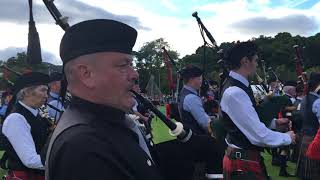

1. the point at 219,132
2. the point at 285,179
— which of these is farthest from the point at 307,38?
the point at 219,132

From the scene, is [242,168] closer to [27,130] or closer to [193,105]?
[27,130]

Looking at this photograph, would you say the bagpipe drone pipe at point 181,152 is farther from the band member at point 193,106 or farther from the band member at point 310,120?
the band member at point 310,120

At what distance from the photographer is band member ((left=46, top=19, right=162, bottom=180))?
1.66 m

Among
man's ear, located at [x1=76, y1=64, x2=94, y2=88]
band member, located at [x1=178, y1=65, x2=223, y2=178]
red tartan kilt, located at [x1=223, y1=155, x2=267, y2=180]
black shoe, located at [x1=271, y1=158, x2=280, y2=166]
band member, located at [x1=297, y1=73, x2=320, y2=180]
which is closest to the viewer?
man's ear, located at [x1=76, y1=64, x2=94, y2=88]

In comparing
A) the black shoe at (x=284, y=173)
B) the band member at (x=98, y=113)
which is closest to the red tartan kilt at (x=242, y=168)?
the band member at (x=98, y=113)

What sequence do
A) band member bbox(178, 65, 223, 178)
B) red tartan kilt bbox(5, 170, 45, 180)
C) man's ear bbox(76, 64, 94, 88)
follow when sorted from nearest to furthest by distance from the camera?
man's ear bbox(76, 64, 94, 88)
red tartan kilt bbox(5, 170, 45, 180)
band member bbox(178, 65, 223, 178)

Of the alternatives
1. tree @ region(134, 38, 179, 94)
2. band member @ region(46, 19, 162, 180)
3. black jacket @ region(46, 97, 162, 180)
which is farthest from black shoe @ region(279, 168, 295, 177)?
tree @ region(134, 38, 179, 94)

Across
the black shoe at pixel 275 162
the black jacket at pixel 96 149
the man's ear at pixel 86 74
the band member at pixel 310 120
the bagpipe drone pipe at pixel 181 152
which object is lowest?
the black shoe at pixel 275 162

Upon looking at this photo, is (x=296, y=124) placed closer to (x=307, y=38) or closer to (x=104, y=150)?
(x=104, y=150)

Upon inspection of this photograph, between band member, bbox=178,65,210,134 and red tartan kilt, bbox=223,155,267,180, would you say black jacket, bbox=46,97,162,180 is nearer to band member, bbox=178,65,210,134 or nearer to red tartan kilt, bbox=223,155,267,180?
red tartan kilt, bbox=223,155,267,180

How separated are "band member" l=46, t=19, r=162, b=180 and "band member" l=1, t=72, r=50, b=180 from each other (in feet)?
7.95

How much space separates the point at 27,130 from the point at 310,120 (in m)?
5.43

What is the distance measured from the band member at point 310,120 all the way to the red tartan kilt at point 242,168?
130 inches

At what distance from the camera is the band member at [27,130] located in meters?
4.24
